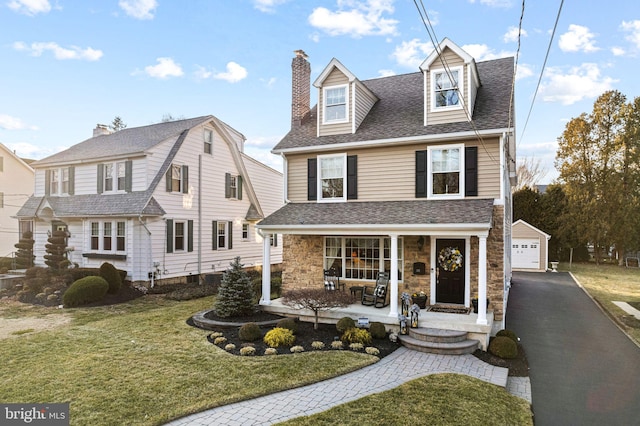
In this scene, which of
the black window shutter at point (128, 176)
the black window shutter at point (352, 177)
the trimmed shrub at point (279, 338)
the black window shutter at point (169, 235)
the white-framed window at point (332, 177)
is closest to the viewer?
the trimmed shrub at point (279, 338)

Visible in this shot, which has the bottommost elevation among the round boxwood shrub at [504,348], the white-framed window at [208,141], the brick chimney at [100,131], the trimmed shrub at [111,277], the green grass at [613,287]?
the green grass at [613,287]

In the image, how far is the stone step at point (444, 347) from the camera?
9375 millimetres

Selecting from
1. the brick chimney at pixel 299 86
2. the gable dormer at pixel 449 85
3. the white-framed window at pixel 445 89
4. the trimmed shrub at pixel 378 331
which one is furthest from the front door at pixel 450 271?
the brick chimney at pixel 299 86

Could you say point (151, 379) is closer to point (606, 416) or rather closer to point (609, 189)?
point (606, 416)

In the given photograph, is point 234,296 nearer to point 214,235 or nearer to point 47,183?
point 214,235

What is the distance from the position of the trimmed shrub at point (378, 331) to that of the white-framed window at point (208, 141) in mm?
13913

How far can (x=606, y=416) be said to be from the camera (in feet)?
21.7

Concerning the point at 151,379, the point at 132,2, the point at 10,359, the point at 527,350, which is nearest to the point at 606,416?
the point at 527,350

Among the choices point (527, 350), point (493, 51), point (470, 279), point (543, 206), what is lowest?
point (527, 350)

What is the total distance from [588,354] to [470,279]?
11.1ft

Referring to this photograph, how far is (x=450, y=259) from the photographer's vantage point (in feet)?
39.7

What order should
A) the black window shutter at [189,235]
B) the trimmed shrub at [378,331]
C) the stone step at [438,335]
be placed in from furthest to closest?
the black window shutter at [189,235]
the trimmed shrub at [378,331]
the stone step at [438,335]

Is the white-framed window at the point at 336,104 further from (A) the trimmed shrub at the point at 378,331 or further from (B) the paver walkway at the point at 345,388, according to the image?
(B) the paver walkway at the point at 345,388

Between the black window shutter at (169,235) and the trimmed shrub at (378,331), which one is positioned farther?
the black window shutter at (169,235)
